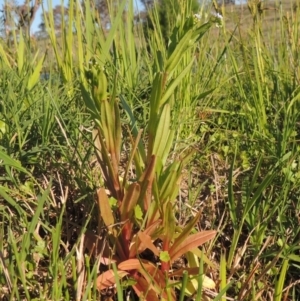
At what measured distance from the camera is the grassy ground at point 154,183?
927 mm

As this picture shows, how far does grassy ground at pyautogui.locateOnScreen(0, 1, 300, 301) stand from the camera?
927mm

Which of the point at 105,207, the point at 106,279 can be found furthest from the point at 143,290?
the point at 105,207

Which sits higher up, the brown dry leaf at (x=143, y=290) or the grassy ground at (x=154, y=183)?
the grassy ground at (x=154, y=183)

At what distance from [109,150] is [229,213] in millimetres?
384

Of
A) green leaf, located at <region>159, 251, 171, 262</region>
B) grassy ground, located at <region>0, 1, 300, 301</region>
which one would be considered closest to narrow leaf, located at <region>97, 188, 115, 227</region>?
grassy ground, located at <region>0, 1, 300, 301</region>

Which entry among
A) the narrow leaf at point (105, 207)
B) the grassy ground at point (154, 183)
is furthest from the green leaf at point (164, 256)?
the narrow leaf at point (105, 207)

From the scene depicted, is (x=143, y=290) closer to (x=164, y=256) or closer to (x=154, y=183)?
(x=164, y=256)

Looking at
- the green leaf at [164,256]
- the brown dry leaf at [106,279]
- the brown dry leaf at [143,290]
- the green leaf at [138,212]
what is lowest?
the brown dry leaf at [143,290]

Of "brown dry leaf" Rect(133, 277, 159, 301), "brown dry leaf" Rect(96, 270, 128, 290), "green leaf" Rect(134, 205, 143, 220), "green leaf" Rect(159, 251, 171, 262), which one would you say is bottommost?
"brown dry leaf" Rect(133, 277, 159, 301)

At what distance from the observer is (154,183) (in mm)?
919

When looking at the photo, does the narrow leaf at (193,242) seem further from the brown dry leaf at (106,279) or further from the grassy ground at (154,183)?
the brown dry leaf at (106,279)

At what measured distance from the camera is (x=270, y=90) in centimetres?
163

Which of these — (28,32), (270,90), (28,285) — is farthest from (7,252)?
(28,32)

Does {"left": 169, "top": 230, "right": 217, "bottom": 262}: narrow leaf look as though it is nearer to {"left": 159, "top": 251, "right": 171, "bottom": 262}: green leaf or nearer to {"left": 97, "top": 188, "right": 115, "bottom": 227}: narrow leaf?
{"left": 159, "top": 251, "right": 171, "bottom": 262}: green leaf
